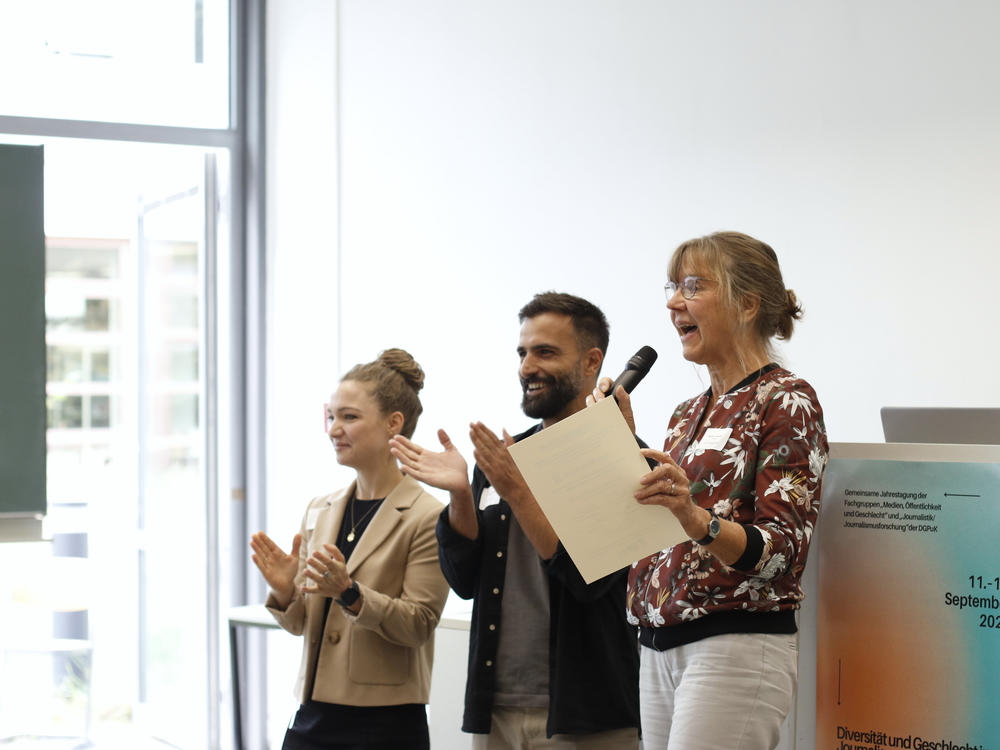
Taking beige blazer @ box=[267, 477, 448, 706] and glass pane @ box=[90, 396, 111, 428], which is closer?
beige blazer @ box=[267, 477, 448, 706]

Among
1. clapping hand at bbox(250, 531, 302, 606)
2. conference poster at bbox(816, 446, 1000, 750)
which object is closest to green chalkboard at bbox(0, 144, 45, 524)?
clapping hand at bbox(250, 531, 302, 606)

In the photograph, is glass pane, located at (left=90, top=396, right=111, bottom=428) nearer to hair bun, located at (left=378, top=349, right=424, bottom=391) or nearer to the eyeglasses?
hair bun, located at (left=378, top=349, right=424, bottom=391)

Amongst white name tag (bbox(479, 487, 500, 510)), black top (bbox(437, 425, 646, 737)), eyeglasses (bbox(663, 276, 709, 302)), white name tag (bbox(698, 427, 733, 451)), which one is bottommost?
black top (bbox(437, 425, 646, 737))

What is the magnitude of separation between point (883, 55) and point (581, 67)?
3.98ft

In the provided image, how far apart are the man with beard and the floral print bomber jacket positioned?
35 centimetres

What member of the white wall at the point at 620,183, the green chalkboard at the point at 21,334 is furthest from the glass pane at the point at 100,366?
the green chalkboard at the point at 21,334

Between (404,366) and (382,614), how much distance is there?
2.24 ft

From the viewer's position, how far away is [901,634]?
1.93m

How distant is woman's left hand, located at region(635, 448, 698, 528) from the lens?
1.64 meters

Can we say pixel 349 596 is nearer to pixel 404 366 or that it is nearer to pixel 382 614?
pixel 382 614

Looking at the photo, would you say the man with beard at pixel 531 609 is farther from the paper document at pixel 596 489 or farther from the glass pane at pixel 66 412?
the glass pane at pixel 66 412

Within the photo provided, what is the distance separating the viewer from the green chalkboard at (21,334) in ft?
8.71

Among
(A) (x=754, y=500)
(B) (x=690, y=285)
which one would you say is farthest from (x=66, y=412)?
(A) (x=754, y=500)

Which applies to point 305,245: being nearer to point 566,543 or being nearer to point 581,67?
point 581,67
